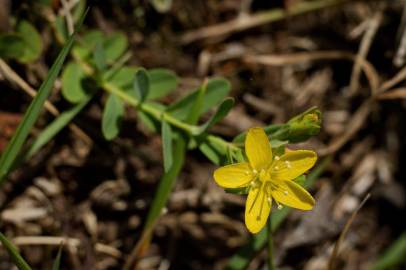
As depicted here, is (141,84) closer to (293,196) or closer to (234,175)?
(234,175)

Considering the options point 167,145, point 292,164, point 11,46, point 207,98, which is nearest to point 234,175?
point 292,164

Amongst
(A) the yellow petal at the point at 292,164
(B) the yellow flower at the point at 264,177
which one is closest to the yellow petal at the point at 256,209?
(B) the yellow flower at the point at 264,177

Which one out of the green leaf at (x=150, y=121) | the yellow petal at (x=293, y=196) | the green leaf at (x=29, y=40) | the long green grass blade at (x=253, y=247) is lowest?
the long green grass blade at (x=253, y=247)

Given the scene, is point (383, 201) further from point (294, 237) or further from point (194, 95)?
point (194, 95)

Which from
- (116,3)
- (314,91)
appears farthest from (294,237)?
(116,3)

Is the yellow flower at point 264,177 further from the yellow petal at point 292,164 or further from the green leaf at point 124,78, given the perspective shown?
the green leaf at point 124,78

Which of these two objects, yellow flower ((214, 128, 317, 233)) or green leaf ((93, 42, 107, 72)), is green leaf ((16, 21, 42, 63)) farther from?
yellow flower ((214, 128, 317, 233))

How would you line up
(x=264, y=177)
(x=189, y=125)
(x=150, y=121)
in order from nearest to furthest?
(x=264, y=177) → (x=189, y=125) → (x=150, y=121)
